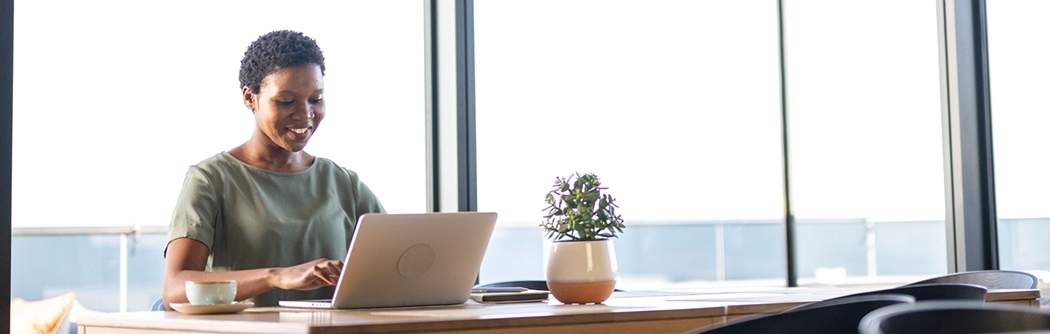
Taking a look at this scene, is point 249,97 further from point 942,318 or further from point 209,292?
point 942,318

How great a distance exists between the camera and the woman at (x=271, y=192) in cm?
252

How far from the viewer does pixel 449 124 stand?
384cm

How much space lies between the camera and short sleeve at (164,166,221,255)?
96.0 inches

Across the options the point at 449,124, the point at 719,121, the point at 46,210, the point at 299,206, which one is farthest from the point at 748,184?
the point at 46,210

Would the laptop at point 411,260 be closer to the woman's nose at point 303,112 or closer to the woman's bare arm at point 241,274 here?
the woman's bare arm at point 241,274

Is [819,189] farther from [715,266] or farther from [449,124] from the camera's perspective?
[449,124]

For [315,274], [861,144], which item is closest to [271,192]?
[315,274]

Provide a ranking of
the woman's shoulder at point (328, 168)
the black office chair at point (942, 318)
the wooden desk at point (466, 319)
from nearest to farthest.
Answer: the black office chair at point (942, 318)
the wooden desk at point (466, 319)
the woman's shoulder at point (328, 168)

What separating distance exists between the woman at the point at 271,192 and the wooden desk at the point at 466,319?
48cm

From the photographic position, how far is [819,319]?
1497mm

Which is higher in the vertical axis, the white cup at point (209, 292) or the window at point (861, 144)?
the window at point (861, 144)

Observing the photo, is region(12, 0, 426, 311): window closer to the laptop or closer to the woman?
the woman

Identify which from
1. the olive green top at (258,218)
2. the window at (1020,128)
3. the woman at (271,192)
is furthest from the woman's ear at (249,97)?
the window at (1020,128)

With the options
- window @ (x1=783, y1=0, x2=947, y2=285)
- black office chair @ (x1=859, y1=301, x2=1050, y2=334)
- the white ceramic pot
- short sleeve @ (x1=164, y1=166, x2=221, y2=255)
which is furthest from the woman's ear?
window @ (x1=783, y1=0, x2=947, y2=285)
